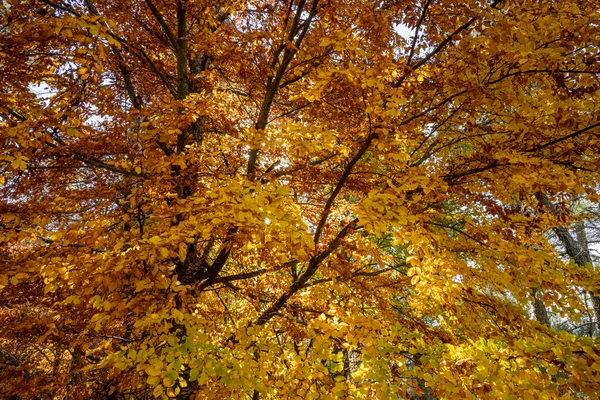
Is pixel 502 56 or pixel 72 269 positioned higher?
pixel 502 56

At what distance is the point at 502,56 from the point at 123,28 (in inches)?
206

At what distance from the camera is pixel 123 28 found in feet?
15.6

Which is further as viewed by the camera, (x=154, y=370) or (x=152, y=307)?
(x=152, y=307)

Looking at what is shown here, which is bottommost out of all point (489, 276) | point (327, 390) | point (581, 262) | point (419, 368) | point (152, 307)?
point (327, 390)

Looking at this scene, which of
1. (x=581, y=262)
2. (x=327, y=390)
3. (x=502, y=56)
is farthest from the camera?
(x=581, y=262)

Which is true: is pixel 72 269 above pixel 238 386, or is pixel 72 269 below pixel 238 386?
above

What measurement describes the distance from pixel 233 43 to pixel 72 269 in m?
3.29

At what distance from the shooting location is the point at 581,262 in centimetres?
736

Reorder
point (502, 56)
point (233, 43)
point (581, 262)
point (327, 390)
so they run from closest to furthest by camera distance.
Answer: point (502, 56) → point (327, 390) → point (233, 43) → point (581, 262)

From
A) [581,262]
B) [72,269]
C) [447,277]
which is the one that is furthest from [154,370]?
[581,262]

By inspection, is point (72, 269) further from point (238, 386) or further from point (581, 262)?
point (581, 262)

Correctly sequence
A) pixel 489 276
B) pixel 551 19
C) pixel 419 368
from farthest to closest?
pixel 489 276
pixel 419 368
pixel 551 19

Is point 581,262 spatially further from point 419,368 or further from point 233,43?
point 233,43

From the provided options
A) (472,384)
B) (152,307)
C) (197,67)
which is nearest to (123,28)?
(197,67)
